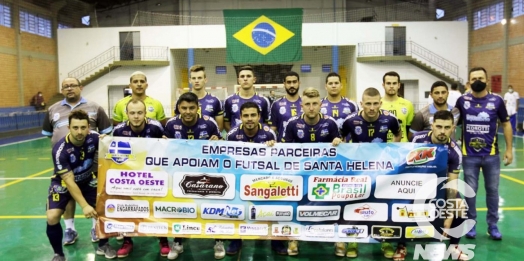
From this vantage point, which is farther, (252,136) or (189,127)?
(189,127)

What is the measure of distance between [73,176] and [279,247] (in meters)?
2.52

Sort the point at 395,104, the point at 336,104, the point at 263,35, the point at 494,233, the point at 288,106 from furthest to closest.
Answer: the point at 263,35 < the point at 288,106 < the point at 336,104 < the point at 395,104 < the point at 494,233

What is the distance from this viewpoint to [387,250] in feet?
15.5

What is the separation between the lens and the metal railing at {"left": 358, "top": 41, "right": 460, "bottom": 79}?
26688mm

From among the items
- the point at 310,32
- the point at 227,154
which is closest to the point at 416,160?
the point at 227,154

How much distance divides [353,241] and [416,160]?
46.2 inches

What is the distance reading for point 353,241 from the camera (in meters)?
4.54

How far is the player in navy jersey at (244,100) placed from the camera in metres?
5.83

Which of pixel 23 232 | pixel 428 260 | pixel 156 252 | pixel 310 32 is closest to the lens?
pixel 428 260

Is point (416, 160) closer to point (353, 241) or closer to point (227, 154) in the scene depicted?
point (353, 241)

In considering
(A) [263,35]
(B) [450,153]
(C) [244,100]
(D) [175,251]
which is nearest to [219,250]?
(D) [175,251]

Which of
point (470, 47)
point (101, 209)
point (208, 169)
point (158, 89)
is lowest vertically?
point (101, 209)

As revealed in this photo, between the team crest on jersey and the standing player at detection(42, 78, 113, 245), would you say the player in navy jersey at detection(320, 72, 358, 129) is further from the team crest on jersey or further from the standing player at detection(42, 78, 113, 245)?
the standing player at detection(42, 78, 113, 245)

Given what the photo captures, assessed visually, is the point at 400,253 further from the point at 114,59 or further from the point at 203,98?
the point at 114,59
